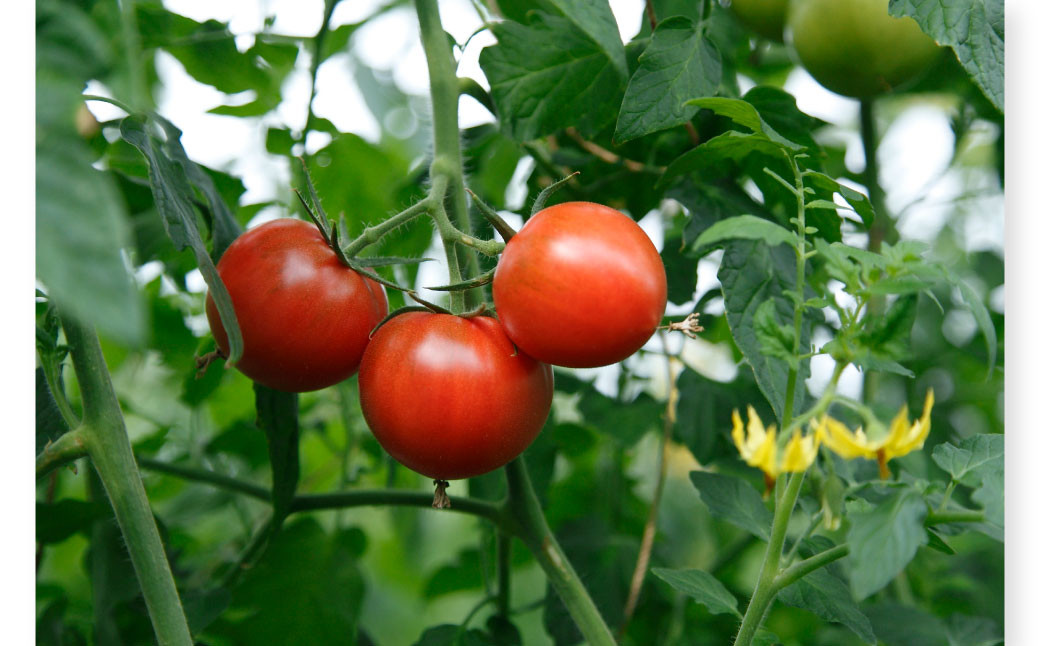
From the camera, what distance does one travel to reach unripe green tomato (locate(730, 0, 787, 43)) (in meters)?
0.77

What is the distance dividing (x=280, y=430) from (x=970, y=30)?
0.59 meters

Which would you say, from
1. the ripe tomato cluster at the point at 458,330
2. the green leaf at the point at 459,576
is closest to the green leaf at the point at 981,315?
the ripe tomato cluster at the point at 458,330

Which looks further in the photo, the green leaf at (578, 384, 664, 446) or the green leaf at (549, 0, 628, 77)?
the green leaf at (578, 384, 664, 446)

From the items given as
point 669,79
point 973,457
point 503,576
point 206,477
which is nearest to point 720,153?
point 669,79

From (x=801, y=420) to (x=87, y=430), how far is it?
0.43m

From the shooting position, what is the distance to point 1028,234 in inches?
29.0

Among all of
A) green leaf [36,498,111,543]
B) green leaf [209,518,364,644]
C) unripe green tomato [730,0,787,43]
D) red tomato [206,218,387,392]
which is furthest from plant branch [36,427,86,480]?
unripe green tomato [730,0,787,43]

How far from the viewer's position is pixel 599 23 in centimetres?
64

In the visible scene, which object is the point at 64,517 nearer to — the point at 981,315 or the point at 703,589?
the point at 703,589

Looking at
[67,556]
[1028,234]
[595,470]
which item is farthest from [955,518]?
[67,556]

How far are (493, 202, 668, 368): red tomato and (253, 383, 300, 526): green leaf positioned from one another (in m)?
0.28

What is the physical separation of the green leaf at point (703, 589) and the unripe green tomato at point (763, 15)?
49 cm

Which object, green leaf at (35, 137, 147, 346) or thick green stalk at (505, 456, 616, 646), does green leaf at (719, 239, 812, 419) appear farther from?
green leaf at (35, 137, 147, 346)

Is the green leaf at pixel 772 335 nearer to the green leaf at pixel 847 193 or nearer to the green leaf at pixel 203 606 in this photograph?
the green leaf at pixel 847 193
